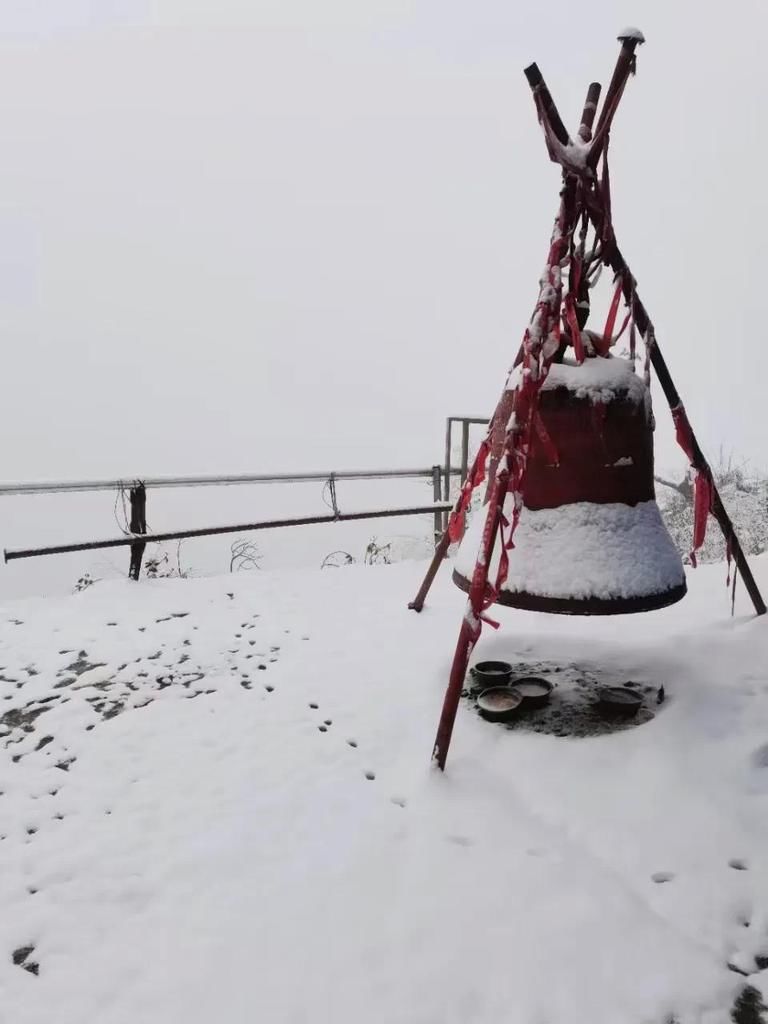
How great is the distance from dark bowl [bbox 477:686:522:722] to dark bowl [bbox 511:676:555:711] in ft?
0.18

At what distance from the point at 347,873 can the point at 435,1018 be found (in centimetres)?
58

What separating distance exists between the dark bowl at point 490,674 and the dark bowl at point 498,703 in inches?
7.5

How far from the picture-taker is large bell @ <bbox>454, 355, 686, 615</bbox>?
8.41ft

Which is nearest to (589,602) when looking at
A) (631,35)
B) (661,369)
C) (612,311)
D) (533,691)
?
(533,691)

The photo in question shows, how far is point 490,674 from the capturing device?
358 cm

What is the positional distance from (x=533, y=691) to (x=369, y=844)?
1.36 m

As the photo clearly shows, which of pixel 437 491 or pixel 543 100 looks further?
pixel 437 491

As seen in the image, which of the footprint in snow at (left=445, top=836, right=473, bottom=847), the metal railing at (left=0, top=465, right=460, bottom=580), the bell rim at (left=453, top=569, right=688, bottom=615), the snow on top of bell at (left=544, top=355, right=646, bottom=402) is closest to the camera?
the footprint in snow at (left=445, top=836, right=473, bottom=847)

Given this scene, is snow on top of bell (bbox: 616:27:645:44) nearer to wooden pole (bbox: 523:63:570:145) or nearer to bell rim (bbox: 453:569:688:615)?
wooden pole (bbox: 523:63:570:145)

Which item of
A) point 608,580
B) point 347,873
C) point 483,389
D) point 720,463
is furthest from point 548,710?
point 483,389

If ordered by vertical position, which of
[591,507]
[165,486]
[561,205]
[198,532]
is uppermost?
[561,205]

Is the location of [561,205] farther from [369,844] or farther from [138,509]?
[138,509]

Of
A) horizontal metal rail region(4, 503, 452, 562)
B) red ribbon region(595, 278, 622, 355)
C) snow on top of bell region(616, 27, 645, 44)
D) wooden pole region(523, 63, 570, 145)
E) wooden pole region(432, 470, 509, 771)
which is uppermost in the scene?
snow on top of bell region(616, 27, 645, 44)

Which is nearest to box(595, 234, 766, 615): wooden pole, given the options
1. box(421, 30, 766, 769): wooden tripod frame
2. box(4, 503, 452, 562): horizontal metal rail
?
box(421, 30, 766, 769): wooden tripod frame
